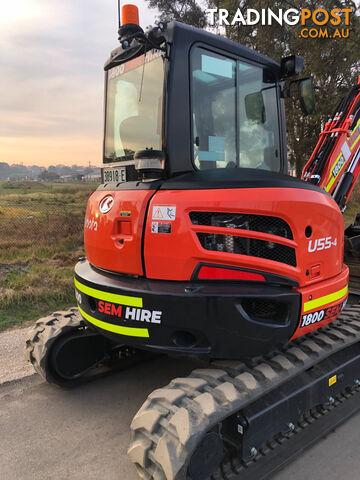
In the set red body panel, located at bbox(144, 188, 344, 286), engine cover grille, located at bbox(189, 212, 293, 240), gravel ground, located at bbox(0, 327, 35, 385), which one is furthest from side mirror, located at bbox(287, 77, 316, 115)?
gravel ground, located at bbox(0, 327, 35, 385)

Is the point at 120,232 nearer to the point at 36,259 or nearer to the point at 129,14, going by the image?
the point at 129,14

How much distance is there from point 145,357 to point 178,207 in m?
2.23

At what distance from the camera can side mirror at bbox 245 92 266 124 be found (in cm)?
300

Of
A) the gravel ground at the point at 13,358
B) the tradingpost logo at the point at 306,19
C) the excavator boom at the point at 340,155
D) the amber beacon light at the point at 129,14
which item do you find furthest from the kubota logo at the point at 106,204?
the tradingpost logo at the point at 306,19

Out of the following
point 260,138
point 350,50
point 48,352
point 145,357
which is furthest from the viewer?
point 350,50

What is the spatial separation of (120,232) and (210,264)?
26.9 inches

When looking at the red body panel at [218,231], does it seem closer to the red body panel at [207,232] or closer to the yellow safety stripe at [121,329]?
the red body panel at [207,232]

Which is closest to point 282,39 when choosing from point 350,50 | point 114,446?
point 350,50

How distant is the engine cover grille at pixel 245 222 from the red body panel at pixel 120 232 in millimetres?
371

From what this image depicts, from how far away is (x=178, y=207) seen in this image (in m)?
2.42

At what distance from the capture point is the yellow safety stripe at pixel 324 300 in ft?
8.87

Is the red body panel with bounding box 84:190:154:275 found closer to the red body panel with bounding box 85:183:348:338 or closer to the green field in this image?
the red body panel with bounding box 85:183:348:338

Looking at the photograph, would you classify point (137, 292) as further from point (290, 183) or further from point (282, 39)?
point (282, 39)

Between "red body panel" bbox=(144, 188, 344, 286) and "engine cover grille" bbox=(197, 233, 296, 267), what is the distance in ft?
0.15
